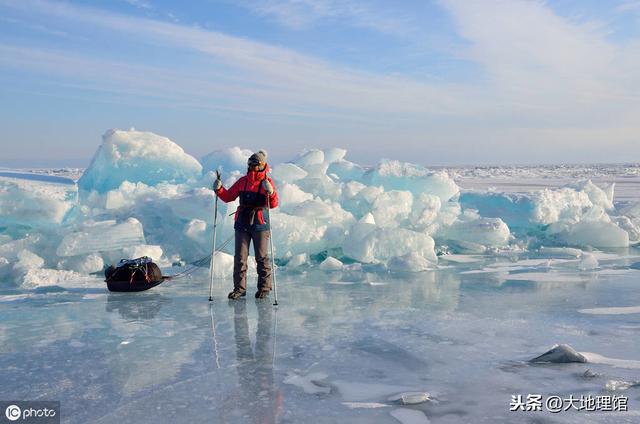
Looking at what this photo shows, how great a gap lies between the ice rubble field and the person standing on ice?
1.42 feet

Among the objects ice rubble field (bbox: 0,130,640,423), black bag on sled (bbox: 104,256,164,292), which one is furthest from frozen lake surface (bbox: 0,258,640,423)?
black bag on sled (bbox: 104,256,164,292)

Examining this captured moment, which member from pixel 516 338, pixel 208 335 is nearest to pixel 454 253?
pixel 516 338

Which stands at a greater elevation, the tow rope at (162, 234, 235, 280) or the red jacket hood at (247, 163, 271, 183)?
the red jacket hood at (247, 163, 271, 183)

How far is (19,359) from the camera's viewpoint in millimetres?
3572

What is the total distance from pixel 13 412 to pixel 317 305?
9.53 ft

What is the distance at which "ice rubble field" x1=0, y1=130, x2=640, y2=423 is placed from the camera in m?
2.94

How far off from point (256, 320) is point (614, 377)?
264 cm

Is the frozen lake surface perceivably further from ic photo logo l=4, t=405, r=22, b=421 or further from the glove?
the glove

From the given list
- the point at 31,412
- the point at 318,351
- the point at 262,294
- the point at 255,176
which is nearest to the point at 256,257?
the point at 262,294

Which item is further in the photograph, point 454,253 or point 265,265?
point 454,253

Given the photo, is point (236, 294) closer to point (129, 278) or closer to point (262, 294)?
point (262, 294)

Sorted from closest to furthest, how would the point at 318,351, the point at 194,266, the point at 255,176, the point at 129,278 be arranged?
1. the point at 318,351
2. the point at 255,176
3. the point at 129,278
4. the point at 194,266

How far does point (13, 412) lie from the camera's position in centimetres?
272

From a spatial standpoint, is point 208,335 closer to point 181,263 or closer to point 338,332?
point 338,332
